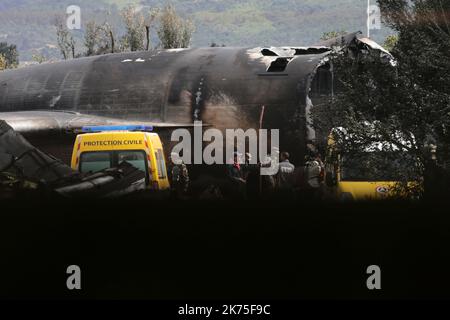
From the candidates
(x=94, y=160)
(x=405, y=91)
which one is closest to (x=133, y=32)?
(x=94, y=160)

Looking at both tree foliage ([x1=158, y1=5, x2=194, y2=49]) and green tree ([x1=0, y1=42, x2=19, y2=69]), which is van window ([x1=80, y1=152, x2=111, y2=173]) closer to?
tree foliage ([x1=158, y1=5, x2=194, y2=49])

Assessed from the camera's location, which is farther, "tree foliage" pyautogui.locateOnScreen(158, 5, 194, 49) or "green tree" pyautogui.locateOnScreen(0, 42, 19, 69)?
"green tree" pyautogui.locateOnScreen(0, 42, 19, 69)

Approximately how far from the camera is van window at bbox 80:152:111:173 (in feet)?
67.3

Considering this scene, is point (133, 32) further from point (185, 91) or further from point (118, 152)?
point (118, 152)

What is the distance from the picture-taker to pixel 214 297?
4.23m

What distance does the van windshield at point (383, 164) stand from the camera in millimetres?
14328

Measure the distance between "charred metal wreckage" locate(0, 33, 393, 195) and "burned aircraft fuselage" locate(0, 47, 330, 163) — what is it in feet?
0.12

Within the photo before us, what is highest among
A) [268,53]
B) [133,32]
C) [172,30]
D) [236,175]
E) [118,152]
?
[172,30]

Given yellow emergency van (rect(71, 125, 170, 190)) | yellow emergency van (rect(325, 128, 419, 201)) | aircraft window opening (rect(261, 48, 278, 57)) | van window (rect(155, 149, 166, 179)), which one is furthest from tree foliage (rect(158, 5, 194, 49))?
yellow emergency van (rect(325, 128, 419, 201))

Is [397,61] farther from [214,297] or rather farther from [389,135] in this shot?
[214,297]

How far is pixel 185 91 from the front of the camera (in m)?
28.8

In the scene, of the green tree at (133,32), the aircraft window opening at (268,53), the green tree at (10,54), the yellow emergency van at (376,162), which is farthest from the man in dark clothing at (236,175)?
the green tree at (10,54)

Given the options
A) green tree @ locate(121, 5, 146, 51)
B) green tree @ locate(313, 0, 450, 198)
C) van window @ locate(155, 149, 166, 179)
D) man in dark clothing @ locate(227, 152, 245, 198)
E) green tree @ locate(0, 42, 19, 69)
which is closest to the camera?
green tree @ locate(313, 0, 450, 198)

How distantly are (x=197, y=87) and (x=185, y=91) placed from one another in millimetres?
513
